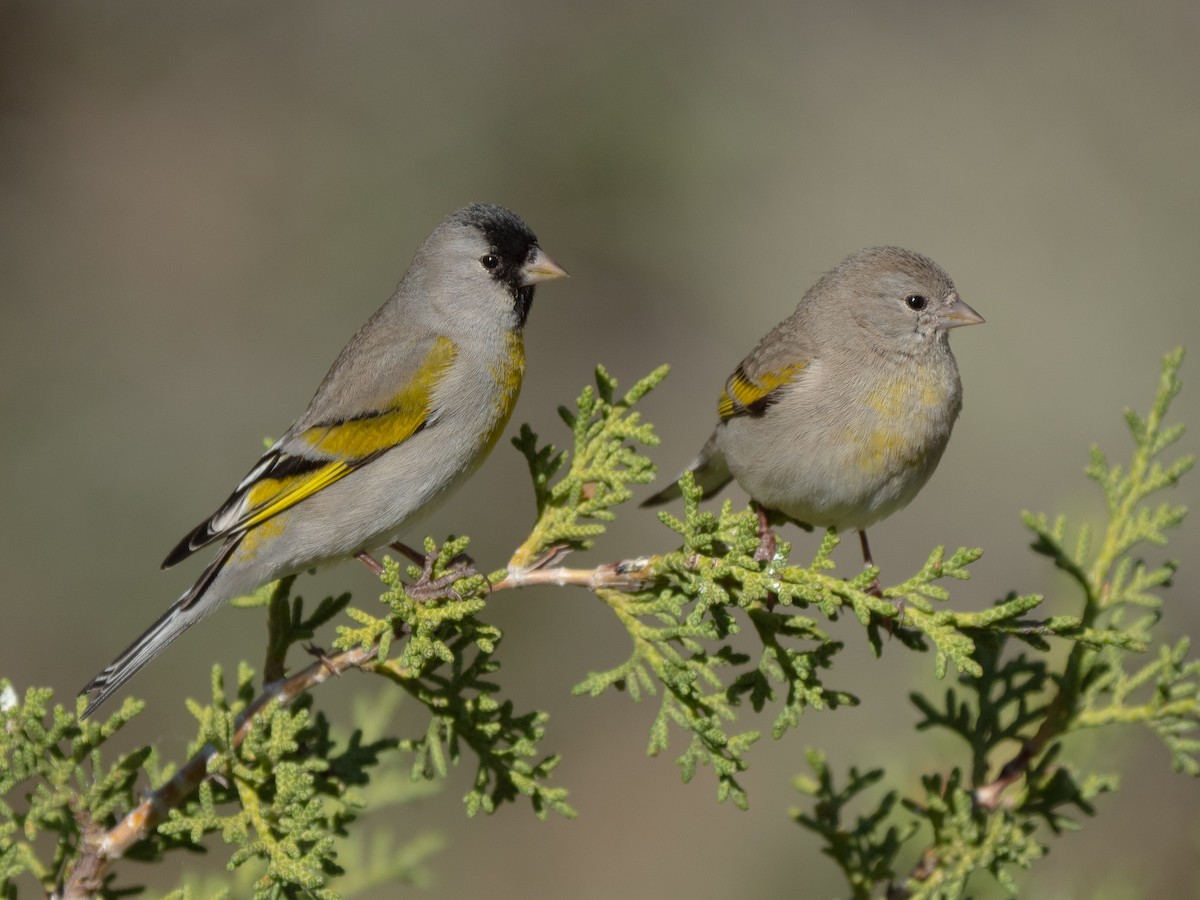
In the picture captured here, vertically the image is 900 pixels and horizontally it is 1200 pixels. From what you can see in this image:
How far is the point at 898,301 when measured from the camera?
3854 mm

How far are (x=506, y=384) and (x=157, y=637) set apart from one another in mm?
1363

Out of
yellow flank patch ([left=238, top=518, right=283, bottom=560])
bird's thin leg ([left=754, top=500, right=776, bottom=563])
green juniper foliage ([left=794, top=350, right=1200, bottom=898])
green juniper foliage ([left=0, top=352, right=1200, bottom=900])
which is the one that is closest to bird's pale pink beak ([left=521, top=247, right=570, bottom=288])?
green juniper foliage ([left=0, top=352, right=1200, bottom=900])

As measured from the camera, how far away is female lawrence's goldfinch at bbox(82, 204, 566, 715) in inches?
137

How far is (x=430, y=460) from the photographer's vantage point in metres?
3.61

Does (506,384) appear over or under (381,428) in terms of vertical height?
over

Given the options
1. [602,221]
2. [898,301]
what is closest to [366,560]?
[898,301]

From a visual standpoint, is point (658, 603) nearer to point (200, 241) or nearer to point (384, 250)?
point (384, 250)

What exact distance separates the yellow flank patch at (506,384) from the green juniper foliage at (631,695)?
49 centimetres

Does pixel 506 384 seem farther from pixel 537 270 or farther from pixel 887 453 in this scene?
pixel 887 453

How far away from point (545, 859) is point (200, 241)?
5.01 metres

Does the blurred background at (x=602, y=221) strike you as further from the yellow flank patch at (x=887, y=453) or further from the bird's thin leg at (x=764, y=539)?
the yellow flank patch at (x=887, y=453)

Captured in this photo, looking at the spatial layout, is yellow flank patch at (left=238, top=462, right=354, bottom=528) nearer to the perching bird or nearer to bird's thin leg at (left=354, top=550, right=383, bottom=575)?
bird's thin leg at (left=354, top=550, right=383, bottom=575)

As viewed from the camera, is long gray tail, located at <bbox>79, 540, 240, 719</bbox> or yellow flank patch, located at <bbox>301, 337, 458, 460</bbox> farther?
yellow flank patch, located at <bbox>301, 337, 458, 460</bbox>

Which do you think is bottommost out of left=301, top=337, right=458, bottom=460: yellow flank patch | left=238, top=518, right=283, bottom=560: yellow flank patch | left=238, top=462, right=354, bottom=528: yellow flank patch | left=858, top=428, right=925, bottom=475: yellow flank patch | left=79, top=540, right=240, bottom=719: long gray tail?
left=79, top=540, right=240, bottom=719: long gray tail
